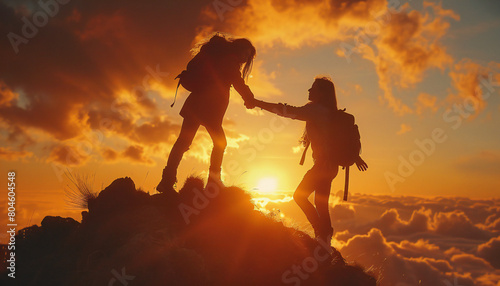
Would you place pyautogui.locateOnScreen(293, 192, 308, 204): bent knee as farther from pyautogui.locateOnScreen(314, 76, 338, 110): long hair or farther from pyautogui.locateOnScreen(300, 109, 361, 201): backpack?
pyautogui.locateOnScreen(314, 76, 338, 110): long hair

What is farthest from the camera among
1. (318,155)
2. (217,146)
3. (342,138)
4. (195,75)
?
(217,146)

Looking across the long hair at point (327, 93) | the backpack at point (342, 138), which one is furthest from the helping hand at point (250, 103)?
the backpack at point (342, 138)

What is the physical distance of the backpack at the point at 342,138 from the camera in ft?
22.5

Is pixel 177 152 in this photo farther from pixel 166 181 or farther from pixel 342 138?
pixel 342 138

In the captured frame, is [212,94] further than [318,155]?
Yes

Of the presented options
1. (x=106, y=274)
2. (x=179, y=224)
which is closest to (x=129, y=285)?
(x=106, y=274)

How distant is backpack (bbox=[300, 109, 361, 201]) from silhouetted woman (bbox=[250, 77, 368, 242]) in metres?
0.09

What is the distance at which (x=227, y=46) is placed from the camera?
750cm

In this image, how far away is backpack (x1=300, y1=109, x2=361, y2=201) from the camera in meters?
6.85

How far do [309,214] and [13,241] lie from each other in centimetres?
655

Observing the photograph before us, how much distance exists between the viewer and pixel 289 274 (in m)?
7.11

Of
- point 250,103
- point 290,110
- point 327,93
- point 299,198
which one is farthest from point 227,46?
point 299,198

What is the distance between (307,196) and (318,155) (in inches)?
32.8

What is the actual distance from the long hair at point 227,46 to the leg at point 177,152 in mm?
1537
